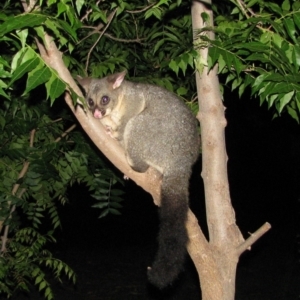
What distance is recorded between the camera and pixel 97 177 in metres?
5.52

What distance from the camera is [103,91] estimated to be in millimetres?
5547

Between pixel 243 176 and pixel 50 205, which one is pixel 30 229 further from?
pixel 243 176

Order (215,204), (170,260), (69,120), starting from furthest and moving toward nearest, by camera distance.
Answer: (69,120) → (170,260) → (215,204)

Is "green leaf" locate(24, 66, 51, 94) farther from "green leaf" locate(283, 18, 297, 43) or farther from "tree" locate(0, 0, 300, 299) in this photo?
"green leaf" locate(283, 18, 297, 43)

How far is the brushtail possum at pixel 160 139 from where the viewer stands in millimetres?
3900

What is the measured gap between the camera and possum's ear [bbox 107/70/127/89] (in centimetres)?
540

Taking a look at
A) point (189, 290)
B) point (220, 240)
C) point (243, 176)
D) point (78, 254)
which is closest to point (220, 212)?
point (220, 240)

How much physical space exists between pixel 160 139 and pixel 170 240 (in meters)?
1.32

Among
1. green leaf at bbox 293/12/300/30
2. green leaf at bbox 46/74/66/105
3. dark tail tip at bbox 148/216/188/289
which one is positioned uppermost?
green leaf at bbox 46/74/66/105

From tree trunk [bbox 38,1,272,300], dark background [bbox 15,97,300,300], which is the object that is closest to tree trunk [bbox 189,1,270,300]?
tree trunk [bbox 38,1,272,300]

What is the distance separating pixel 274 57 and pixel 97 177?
2.75 metres

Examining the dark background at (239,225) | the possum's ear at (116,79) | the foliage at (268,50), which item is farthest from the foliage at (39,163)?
the foliage at (268,50)

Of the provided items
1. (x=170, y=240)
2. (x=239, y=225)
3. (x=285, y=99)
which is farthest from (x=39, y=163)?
(x=239, y=225)

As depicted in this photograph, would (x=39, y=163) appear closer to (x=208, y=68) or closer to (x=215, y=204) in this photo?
(x=215, y=204)
